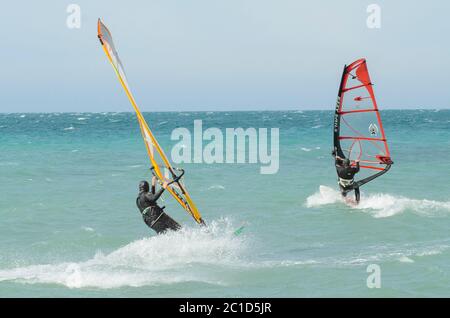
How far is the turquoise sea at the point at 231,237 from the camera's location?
30.4 feet

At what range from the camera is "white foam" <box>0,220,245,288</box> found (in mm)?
9430

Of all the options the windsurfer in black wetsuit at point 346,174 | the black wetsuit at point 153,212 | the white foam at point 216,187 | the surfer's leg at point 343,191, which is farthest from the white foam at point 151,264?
the white foam at point 216,187

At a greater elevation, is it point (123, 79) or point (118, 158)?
point (123, 79)

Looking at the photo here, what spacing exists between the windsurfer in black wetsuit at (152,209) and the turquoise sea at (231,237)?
197mm

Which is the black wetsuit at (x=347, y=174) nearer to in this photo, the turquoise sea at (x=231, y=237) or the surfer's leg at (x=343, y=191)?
the surfer's leg at (x=343, y=191)

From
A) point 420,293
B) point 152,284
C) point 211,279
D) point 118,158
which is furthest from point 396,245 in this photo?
point 118,158

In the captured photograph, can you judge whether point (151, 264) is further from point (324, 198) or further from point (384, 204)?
point (384, 204)

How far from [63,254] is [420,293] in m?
6.23

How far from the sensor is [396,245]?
11562 millimetres

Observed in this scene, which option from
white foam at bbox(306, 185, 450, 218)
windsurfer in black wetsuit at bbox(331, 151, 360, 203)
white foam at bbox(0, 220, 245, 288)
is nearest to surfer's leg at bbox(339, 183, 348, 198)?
windsurfer in black wetsuit at bbox(331, 151, 360, 203)

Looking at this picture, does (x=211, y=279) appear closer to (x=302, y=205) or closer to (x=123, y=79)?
(x=123, y=79)

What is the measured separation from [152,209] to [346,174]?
19.4 feet

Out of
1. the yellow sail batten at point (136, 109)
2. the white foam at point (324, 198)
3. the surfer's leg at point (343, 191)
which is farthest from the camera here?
the white foam at point (324, 198)

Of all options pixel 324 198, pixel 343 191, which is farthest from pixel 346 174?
pixel 324 198
